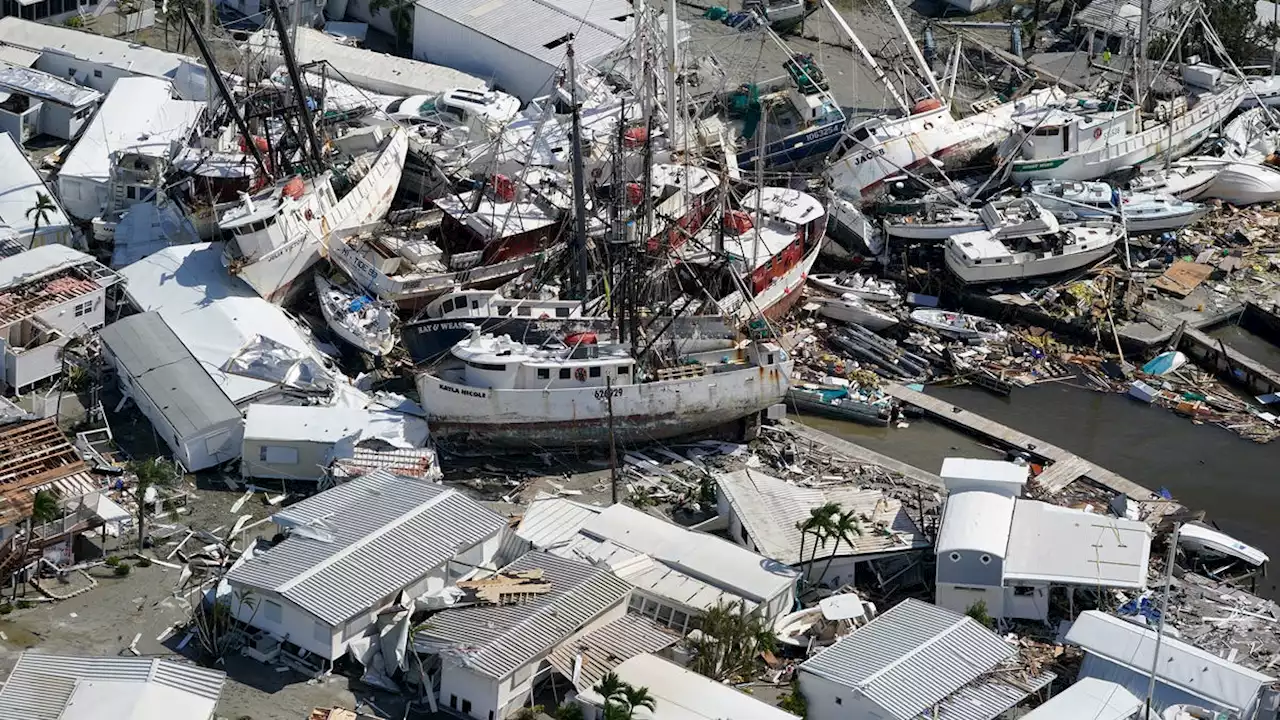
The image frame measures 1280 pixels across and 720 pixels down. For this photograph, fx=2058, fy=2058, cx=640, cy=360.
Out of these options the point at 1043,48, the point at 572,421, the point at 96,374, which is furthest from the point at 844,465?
the point at 1043,48

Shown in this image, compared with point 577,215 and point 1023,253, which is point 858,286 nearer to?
point 1023,253

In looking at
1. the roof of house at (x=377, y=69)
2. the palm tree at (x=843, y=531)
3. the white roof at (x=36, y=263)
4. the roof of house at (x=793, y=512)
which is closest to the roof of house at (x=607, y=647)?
the roof of house at (x=793, y=512)

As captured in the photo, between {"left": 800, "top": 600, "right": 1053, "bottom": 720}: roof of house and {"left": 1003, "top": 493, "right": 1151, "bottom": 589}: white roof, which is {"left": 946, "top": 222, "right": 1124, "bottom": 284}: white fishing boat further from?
{"left": 800, "top": 600, "right": 1053, "bottom": 720}: roof of house

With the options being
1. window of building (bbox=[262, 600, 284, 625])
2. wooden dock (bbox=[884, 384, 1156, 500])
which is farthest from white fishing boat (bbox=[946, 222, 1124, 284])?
window of building (bbox=[262, 600, 284, 625])

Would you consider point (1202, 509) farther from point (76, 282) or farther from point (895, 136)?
point (76, 282)

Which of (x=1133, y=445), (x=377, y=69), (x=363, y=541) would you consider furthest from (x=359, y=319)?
(x=1133, y=445)

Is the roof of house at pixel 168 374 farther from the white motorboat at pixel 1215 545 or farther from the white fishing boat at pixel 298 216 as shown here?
the white motorboat at pixel 1215 545
